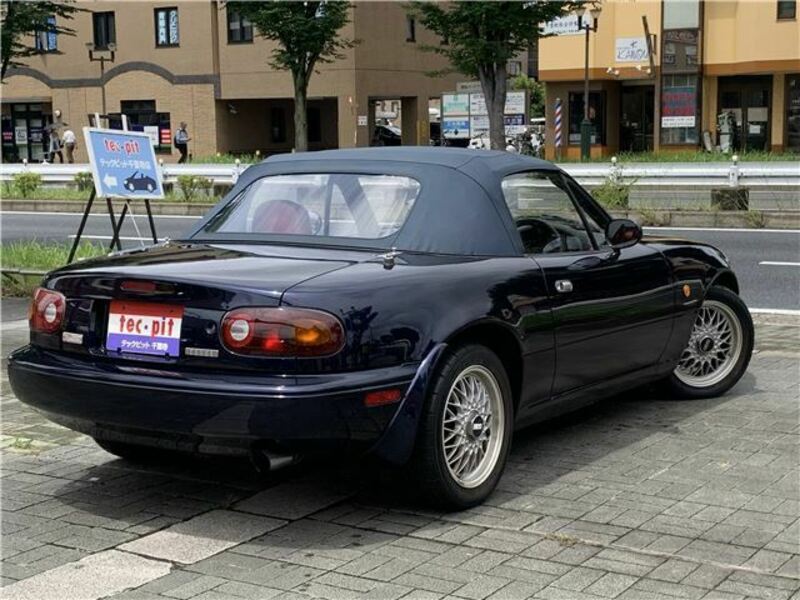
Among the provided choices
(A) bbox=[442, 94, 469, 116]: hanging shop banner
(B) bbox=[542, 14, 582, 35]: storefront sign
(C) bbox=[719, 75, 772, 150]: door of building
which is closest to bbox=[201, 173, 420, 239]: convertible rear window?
(A) bbox=[442, 94, 469, 116]: hanging shop banner

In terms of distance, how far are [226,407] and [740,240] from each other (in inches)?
527

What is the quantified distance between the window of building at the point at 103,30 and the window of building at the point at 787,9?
96.7 ft

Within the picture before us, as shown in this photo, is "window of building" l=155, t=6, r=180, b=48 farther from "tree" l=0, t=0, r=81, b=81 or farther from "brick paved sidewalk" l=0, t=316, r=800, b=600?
"brick paved sidewalk" l=0, t=316, r=800, b=600

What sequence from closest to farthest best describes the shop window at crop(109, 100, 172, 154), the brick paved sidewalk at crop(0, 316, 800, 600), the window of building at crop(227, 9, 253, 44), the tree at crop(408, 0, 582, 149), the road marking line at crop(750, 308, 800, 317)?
the brick paved sidewalk at crop(0, 316, 800, 600) < the road marking line at crop(750, 308, 800, 317) < the tree at crop(408, 0, 582, 149) < the window of building at crop(227, 9, 253, 44) < the shop window at crop(109, 100, 172, 154)

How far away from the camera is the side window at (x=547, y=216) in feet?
17.4

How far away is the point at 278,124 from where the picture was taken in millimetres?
52375

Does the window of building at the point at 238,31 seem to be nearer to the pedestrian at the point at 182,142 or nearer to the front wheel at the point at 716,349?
the pedestrian at the point at 182,142

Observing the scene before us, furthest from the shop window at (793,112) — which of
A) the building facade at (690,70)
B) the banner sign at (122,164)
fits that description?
the banner sign at (122,164)

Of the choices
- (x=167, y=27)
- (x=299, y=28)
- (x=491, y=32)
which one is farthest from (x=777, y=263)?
(x=167, y=27)

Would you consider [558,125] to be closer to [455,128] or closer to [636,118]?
[636,118]

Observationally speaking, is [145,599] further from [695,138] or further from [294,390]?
[695,138]

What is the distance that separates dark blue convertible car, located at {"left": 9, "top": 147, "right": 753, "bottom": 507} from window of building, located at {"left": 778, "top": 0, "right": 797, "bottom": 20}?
3646 centimetres

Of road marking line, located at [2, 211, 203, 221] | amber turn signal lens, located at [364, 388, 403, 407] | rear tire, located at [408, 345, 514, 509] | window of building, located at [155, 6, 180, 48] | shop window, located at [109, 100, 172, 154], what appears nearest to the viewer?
amber turn signal lens, located at [364, 388, 403, 407]

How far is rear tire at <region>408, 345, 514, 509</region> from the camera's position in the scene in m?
4.36
